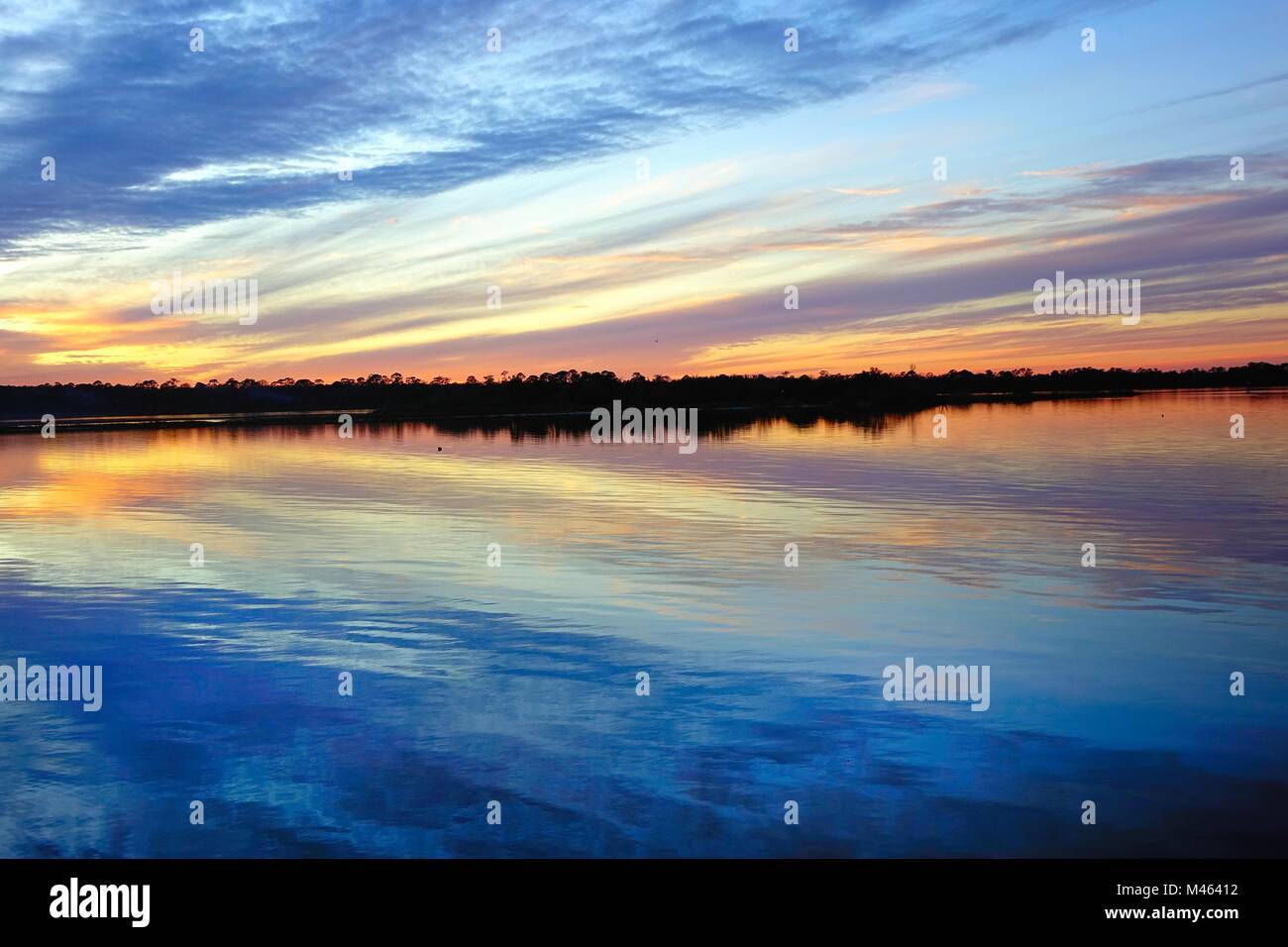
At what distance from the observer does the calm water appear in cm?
862

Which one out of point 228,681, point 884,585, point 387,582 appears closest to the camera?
point 228,681

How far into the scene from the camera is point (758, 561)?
796 inches

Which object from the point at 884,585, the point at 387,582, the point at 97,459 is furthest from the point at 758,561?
the point at 97,459

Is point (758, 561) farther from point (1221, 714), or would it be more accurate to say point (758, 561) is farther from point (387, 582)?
point (1221, 714)

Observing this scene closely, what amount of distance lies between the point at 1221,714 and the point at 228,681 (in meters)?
11.2

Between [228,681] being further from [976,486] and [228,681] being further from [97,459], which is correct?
[97,459]

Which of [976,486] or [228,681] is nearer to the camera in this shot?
[228,681]

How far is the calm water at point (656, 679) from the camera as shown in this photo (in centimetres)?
862

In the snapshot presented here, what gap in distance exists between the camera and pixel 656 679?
493 inches

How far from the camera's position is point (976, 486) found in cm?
3225
